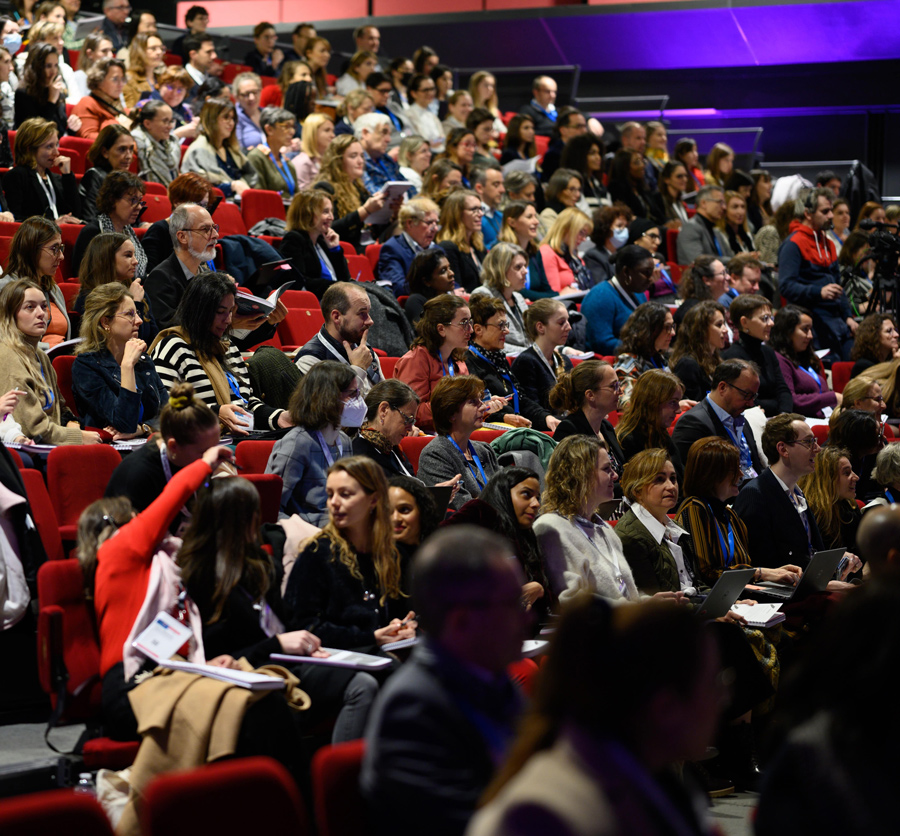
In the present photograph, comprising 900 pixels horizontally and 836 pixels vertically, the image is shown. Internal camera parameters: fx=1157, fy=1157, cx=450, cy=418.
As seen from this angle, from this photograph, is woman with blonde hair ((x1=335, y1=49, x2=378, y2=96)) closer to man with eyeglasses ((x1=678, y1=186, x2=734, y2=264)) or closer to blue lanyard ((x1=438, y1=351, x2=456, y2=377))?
man with eyeglasses ((x1=678, y1=186, x2=734, y2=264))

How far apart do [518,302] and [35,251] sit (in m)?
2.61

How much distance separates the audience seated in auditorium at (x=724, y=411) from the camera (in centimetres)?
493

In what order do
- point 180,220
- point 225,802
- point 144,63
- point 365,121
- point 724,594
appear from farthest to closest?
1. point 365,121
2. point 144,63
3. point 180,220
4. point 724,594
5. point 225,802

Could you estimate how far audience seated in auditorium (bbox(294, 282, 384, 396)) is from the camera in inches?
177

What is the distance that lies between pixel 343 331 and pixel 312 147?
346cm

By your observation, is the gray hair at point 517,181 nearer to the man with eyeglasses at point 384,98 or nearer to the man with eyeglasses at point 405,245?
the man with eyeglasses at point 384,98

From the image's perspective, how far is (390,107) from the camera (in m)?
9.62

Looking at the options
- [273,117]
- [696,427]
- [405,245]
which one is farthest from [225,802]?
[273,117]

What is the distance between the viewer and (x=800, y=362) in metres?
6.31

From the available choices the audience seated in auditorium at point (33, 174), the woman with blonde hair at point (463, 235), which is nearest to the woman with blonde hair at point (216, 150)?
the woman with blonde hair at point (463, 235)

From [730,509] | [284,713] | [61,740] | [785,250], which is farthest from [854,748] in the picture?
[785,250]

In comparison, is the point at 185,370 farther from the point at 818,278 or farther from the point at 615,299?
the point at 818,278

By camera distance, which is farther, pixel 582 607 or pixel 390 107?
pixel 390 107

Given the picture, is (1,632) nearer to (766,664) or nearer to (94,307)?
(94,307)
